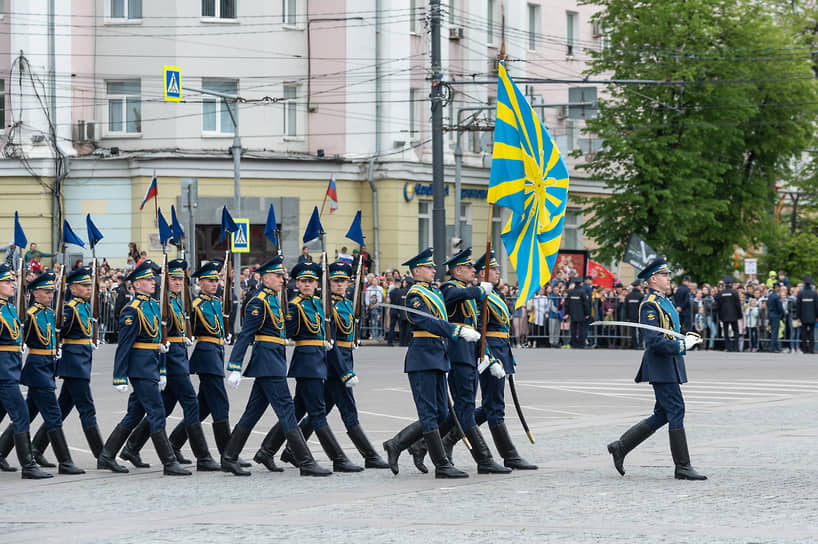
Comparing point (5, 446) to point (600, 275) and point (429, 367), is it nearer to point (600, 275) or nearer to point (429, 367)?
point (429, 367)

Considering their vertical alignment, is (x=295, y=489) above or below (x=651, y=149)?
below

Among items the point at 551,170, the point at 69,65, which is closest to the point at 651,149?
the point at 69,65

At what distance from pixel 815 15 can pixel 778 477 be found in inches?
2010

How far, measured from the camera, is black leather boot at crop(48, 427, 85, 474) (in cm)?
1369

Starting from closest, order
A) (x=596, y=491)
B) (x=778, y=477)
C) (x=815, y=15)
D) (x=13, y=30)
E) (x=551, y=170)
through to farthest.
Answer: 1. (x=596, y=491)
2. (x=778, y=477)
3. (x=551, y=170)
4. (x=13, y=30)
5. (x=815, y=15)

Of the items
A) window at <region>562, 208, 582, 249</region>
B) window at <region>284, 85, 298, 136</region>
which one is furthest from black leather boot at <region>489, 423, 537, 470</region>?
window at <region>562, 208, 582, 249</region>

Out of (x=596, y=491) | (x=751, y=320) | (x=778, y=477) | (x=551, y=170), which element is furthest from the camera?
(x=751, y=320)

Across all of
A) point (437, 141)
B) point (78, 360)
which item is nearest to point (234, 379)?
point (78, 360)

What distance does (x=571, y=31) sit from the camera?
179 ft

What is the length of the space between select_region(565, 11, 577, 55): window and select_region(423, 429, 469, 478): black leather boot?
42.1 metres

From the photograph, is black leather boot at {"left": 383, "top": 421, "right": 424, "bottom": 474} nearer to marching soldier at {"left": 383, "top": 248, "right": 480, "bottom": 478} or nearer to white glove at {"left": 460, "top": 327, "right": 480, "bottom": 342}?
marching soldier at {"left": 383, "top": 248, "right": 480, "bottom": 478}

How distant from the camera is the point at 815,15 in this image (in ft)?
199

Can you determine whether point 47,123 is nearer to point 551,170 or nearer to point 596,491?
point 551,170

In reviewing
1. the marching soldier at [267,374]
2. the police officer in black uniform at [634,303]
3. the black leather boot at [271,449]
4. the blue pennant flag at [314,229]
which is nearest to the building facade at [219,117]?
the police officer in black uniform at [634,303]
